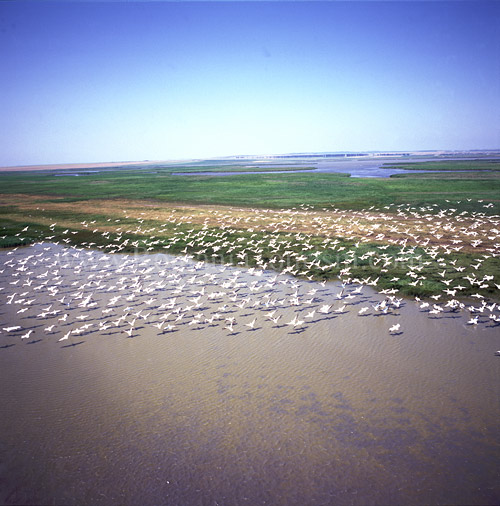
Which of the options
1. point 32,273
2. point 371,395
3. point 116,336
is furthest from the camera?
point 32,273

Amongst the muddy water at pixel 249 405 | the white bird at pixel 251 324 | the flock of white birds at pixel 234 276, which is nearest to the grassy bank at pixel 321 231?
the flock of white birds at pixel 234 276

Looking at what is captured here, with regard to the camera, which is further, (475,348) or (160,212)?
(160,212)

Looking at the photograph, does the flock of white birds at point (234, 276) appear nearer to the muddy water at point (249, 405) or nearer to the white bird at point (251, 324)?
the white bird at point (251, 324)

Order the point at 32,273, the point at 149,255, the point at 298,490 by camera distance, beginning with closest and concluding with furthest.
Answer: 1. the point at 298,490
2. the point at 32,273
3. the point at 149,255

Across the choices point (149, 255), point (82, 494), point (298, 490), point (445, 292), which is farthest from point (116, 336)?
point (445, 292)

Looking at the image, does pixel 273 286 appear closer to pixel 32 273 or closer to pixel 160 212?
pixel 32 273

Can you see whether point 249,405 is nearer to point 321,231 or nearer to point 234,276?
point 234,276

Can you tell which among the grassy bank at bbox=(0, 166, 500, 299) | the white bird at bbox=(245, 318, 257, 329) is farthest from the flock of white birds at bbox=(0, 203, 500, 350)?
the grassy bank at bbox=(0, 166, 500, 299)

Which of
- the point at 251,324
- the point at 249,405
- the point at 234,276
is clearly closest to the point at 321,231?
the point at 234,276
